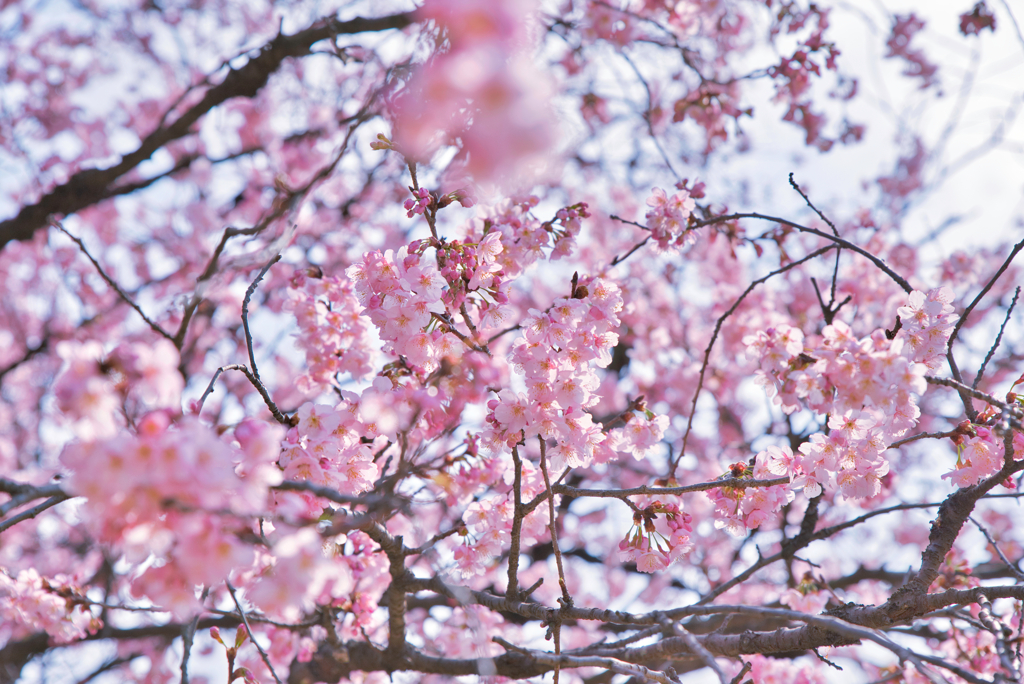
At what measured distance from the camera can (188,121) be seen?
4.53 meters

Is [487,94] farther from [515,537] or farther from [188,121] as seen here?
[188,121]

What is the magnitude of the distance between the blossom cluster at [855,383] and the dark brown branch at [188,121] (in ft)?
10.7

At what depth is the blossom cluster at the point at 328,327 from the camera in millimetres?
2539

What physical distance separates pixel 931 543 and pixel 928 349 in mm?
623

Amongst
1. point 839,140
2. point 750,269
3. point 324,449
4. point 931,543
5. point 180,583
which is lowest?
point 180,583

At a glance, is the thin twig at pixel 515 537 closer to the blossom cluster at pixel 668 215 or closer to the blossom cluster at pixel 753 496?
the blossom cluster at pixel 753 496

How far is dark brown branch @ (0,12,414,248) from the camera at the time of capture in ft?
13.4

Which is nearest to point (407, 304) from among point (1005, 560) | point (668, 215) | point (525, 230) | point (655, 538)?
point (525, 230)

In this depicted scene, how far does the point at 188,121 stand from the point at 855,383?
472 centimetres

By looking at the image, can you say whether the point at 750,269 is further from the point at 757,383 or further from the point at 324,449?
the point at 324,449

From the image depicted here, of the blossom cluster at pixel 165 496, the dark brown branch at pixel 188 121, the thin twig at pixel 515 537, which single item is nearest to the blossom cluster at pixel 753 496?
the thin twig at pixel 515 537

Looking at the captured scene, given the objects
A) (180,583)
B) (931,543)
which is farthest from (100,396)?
(931,543)

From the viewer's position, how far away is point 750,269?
24.0ft

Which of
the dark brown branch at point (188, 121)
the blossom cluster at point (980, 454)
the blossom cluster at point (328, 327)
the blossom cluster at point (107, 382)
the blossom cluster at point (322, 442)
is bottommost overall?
the blossom cluster at point (107, 382)
